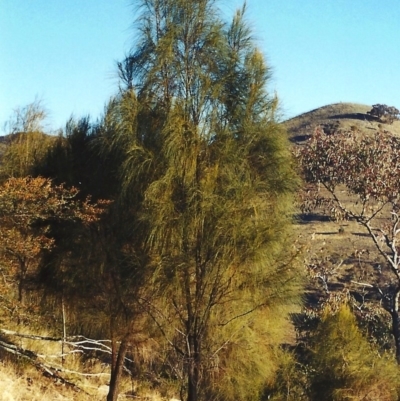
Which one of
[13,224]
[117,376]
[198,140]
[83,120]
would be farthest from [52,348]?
[198,140]

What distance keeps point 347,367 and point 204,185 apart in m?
8.18

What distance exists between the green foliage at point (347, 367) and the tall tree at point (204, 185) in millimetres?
6222

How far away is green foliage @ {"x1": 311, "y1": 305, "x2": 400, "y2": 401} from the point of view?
1290 cm

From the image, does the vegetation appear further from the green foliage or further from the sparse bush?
the sparse bush

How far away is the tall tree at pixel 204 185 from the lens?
6.99m

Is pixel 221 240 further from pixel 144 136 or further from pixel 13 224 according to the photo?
pixel 13 224

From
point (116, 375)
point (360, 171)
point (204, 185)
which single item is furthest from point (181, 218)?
point (360, 171)

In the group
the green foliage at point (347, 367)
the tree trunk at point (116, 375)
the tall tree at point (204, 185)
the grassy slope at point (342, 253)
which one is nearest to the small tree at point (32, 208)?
the tall tree at point (204, 185)

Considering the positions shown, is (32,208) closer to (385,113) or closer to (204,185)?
(204,185)

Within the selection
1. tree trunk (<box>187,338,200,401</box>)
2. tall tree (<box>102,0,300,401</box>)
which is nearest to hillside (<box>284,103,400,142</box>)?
tall tree (<box>102,0,300,401</box>)

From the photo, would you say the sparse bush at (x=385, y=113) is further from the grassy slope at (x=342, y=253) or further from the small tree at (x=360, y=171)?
the small tree at (x=360, y=171)

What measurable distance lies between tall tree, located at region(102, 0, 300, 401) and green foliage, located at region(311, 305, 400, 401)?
20.4 ft

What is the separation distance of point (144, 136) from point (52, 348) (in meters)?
6.19

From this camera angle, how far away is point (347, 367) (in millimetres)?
13172
